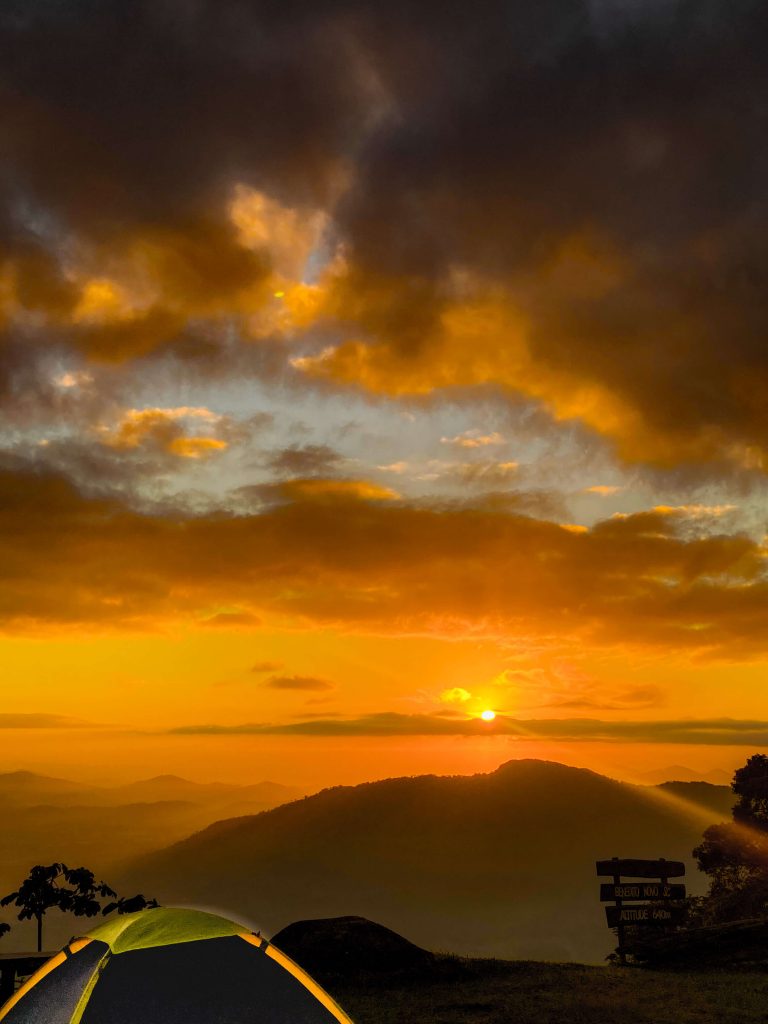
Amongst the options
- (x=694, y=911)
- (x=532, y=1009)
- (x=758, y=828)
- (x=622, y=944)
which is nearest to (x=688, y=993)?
(x=532, y=1009)

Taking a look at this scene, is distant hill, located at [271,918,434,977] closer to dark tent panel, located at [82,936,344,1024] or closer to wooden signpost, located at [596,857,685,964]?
wooden signpost, located at [596,857,685,964]

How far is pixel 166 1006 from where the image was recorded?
1095 cm

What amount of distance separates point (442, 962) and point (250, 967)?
12980 millimetres

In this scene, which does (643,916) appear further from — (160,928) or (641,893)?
(160,928)

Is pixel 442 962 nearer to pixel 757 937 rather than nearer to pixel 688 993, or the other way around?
pixel 688 993

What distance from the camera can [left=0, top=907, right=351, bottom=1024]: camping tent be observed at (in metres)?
11.0

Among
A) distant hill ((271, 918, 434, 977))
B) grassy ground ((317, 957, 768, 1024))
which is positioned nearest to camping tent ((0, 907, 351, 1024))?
grassy ground ((317, 957, 768, 1024))

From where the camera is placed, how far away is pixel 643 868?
1244 inches

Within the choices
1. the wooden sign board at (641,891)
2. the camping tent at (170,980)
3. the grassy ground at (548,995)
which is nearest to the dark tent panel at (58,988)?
the camping tent at (170,980)

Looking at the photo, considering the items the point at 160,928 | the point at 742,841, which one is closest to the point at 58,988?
the point at 160,928

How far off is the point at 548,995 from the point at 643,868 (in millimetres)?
12546

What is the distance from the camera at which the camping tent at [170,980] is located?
11.0m

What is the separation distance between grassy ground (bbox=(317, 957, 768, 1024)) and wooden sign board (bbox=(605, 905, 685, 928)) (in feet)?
22.8

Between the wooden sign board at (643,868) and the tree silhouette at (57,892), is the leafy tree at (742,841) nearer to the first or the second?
the wooden sign board at (643,868)
